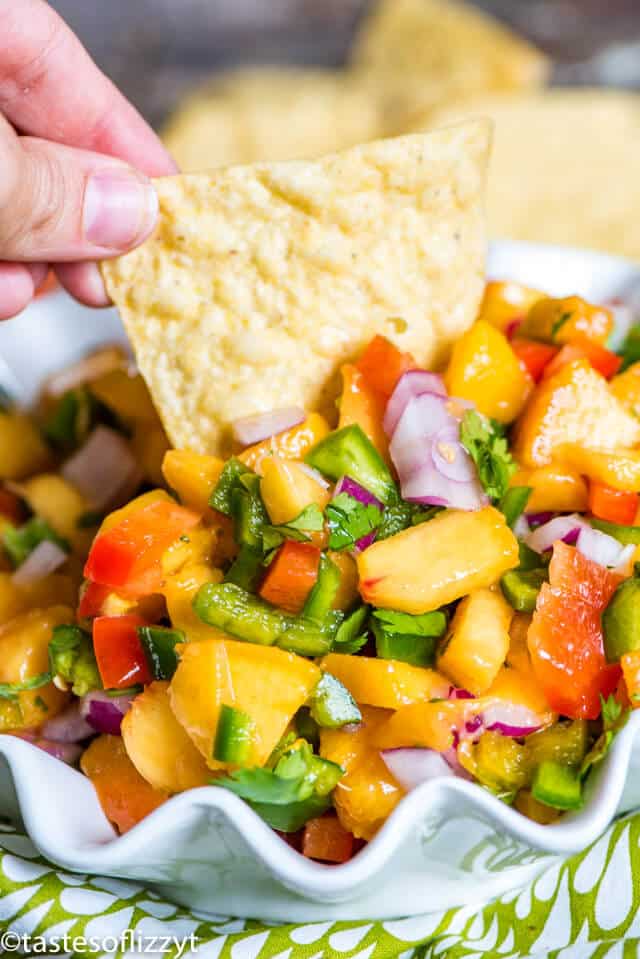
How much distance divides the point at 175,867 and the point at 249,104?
14.8 ft

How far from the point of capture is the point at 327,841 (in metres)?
1.84

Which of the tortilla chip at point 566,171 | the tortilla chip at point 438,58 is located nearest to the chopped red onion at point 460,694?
the tortilla chip at point 566,171

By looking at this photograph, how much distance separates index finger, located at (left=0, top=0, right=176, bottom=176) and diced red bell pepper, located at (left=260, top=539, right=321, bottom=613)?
4.03 feet

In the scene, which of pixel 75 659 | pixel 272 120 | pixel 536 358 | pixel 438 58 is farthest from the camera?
pixel 438 58

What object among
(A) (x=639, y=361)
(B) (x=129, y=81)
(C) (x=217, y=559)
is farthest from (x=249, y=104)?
(C) (x=217, y=559)

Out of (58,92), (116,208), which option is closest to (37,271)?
(58,92)

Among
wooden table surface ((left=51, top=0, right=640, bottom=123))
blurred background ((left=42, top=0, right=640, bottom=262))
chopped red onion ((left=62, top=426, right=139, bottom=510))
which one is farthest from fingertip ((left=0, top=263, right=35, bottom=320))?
wooden table surface ((left=51, top=0, right=640, bottom=123))

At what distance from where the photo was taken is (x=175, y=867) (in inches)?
71.6

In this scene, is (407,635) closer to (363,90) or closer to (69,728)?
(69,728)

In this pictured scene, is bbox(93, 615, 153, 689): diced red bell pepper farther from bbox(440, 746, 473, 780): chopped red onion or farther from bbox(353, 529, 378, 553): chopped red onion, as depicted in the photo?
bbox(440, 746, 473, 780): chopped red onion

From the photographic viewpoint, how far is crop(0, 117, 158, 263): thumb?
6.63ft

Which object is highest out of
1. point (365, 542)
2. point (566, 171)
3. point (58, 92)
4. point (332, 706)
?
point (58, 92)

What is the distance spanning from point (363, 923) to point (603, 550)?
32.0 inches

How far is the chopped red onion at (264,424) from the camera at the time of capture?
220 centimetres
